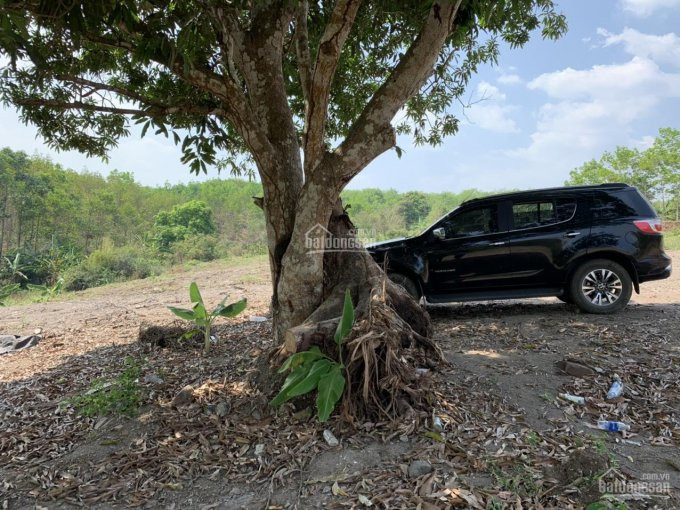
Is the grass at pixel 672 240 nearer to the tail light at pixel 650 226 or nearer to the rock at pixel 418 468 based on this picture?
the tail light at pixel 650 226

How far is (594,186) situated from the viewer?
237 inches

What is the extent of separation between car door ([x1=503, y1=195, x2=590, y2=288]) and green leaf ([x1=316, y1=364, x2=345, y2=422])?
4.13 meters

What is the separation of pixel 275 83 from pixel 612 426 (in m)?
3.91

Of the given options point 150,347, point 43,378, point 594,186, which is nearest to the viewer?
point 43,378

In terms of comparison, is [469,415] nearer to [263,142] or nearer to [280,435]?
[280,435]

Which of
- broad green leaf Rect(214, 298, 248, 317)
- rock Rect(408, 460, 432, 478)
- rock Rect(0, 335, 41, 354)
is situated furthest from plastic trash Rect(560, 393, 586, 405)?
rock Rect(0, 335, 41, 354)

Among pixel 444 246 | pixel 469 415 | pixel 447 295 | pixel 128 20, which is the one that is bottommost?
pixel 469 415

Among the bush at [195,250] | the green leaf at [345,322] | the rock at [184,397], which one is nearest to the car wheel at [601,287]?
the green leaf at [345,322]

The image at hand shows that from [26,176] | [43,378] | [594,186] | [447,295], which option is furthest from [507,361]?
[26,176]

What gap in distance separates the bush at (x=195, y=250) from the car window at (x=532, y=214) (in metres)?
18.7

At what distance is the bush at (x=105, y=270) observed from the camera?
16.0 meters

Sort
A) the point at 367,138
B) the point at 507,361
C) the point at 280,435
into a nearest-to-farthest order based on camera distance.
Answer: the point at 280,435 < the point at 367,138 < the point at 507,361

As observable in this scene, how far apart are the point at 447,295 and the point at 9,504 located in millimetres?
5317

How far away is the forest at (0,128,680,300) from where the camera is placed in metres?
17.8
